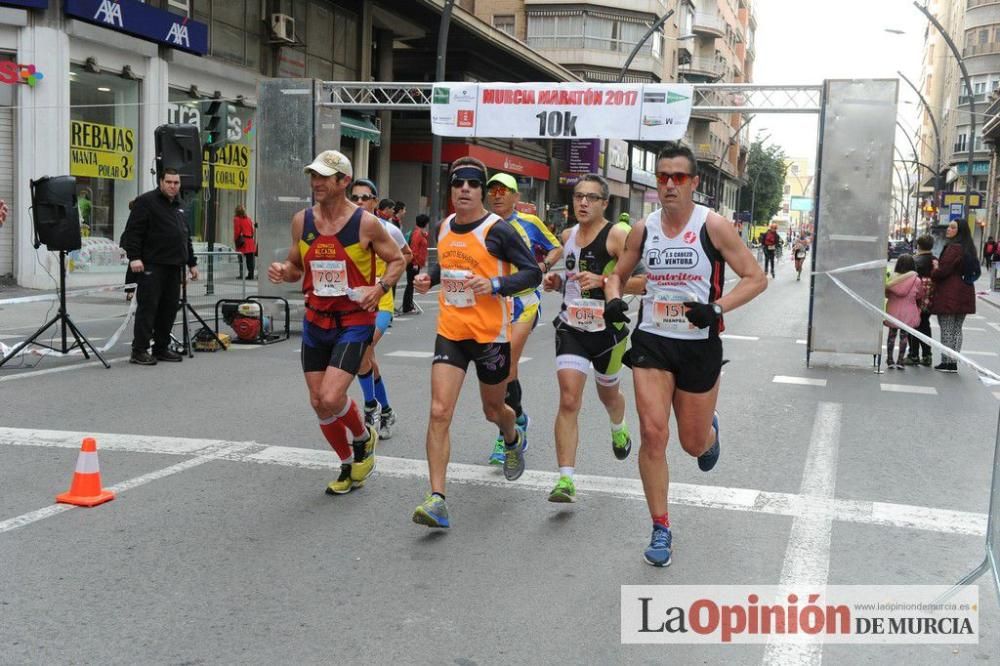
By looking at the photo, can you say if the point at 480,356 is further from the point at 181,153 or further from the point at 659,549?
the point at 181,153

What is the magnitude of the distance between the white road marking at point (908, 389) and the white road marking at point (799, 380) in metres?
0.66

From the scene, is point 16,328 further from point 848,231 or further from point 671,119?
point 848,231

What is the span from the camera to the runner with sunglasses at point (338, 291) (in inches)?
217

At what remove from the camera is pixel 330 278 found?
5.61m

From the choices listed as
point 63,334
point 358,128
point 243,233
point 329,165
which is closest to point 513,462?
point 329,165

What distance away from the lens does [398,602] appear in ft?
13.3

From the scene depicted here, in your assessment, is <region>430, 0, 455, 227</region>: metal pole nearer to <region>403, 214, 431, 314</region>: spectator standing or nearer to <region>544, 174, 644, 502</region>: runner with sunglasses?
<region>403, 214, 431, 314</region>: spectator standing

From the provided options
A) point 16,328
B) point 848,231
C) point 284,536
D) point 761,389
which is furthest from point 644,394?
point 16,328

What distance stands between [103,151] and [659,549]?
58.1 feet

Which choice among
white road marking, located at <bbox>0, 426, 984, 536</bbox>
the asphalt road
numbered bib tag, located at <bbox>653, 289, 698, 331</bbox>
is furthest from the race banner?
numbered bib tag, located at <bbox>653, 289, 698, 331</bbox>

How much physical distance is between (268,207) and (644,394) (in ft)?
36.0

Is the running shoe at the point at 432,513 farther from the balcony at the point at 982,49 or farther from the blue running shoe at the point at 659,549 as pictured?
the balcony at the point at 982,49

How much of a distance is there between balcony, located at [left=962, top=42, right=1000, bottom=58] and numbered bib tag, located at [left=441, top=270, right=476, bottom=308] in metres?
75.8

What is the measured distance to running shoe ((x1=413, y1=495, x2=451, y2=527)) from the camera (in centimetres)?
Result: 488
